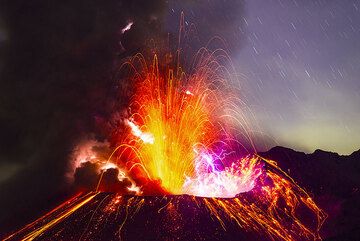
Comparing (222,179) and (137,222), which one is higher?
(137,222)

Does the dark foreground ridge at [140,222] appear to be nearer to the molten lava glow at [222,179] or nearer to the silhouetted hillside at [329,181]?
the silhouetted hillside at [329,181]

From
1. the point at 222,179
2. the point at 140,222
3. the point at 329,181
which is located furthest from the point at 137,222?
the point at 329,181

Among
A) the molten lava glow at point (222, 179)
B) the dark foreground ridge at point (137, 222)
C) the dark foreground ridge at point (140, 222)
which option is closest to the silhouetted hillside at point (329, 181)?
the dark foreground ridge at point (140, 222)

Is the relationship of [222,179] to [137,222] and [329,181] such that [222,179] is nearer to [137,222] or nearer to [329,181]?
[329,181]

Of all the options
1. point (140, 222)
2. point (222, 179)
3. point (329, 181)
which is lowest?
point (329, 181)

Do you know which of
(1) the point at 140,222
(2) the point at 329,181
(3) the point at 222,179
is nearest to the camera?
(1) the point at 140,222

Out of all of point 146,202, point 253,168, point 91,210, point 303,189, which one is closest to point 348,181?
point 303,189

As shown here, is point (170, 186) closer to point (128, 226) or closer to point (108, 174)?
point (108, 174)

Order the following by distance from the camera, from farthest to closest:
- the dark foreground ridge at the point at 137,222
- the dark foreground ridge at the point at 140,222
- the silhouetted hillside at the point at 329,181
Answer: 1. the silhouetted hillside at the point at 329,181
2. the dark foreground ridge at the point at 140,222
3. the dark foreground ridge at the point at 137,222

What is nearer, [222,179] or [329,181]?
[222,179]

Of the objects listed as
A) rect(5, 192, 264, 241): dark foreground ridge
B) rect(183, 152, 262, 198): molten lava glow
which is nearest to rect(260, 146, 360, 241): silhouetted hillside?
rect(183, 152, 262, 198): molten lava glow

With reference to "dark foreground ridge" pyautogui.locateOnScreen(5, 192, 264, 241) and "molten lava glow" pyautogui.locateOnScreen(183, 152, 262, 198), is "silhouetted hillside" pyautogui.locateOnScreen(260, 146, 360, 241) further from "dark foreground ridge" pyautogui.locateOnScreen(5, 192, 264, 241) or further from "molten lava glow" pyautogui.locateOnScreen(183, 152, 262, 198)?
"dark foreground ridge" pyautogui.locateOnScreen(5, 192, 264, 241)
